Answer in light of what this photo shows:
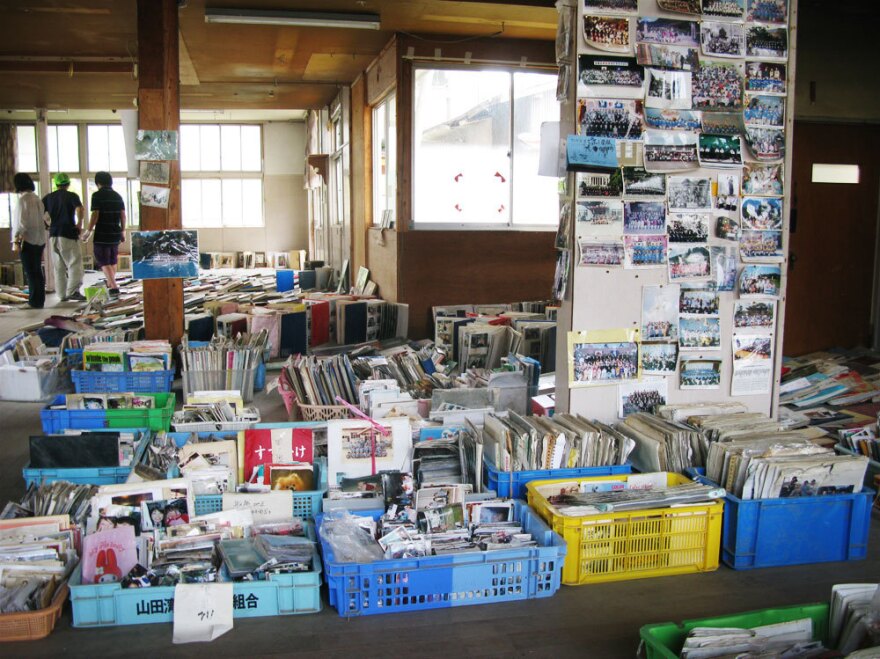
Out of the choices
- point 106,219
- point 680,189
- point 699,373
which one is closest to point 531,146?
point 680,189

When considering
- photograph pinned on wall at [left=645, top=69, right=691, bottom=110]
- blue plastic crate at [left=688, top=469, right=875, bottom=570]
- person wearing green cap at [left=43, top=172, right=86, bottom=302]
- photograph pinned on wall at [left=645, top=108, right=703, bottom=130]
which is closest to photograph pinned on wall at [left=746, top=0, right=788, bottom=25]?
photograph pinned on wall at [left=645, top=69, right=691, bottom=110]

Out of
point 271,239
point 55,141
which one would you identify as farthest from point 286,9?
point 55,141

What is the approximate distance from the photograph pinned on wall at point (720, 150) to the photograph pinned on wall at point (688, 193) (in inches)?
4.0

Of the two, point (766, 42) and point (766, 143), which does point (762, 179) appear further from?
point (766, 42)

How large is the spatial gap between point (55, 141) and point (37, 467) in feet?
59.0

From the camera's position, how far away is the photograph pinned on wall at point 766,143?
13.5 feet

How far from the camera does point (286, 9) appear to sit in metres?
7.28

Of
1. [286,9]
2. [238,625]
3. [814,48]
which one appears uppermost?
[286,9]

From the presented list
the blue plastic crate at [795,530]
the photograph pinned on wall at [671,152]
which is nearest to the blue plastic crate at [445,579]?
the blue plastic crate at [795,530]

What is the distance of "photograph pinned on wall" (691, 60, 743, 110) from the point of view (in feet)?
13.2

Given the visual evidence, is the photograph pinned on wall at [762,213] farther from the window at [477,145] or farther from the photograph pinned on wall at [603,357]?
the window at [477,145]

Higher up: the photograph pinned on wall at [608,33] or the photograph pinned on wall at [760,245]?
the photograph pinned on wall at [608,33]

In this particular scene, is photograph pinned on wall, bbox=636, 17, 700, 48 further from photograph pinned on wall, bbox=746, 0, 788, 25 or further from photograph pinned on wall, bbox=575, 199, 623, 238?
photograph pinned on wall, bbox=575, 199, 623, 238

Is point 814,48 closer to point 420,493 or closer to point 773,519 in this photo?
point 773,519
